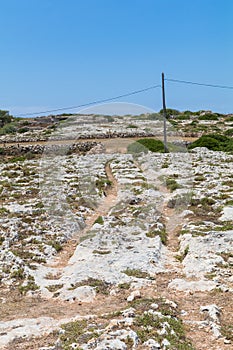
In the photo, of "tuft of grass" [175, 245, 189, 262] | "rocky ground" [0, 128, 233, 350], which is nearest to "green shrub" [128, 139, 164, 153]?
"rocky ground" [0, 128, 233, 350]

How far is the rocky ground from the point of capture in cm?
867

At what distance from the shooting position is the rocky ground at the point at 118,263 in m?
8.67

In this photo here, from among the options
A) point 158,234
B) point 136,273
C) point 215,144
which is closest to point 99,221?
point 158,234

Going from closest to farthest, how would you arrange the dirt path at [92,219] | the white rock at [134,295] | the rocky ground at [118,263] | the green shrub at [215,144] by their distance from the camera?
the rocky ground at [118,263]
the white rock at [134,295]
the dirt path at [92,219]
the green shrub at [215,144]

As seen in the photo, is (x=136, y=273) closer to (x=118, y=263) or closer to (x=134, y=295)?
(x=118, y=263)

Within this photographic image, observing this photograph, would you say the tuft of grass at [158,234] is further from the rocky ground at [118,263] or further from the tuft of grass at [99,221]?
the tuft of grass at [99,221]

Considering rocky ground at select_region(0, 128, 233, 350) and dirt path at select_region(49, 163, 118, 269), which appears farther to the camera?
dirt path at select_region(49, 163, 118, 269)

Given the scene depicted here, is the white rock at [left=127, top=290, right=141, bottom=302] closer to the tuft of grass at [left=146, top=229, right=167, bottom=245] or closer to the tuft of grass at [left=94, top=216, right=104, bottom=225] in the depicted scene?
the tuft of grass at [left=146, top=229, right=167, bottom=245]

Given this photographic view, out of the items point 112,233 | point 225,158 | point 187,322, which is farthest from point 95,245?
point 225,158

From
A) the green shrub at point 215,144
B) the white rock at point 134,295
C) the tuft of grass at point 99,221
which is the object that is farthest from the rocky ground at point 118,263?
the green shrub at point 215,144

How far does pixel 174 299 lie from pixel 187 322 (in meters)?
Answer: 1.56

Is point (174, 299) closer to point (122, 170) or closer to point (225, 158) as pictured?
point (122, 170)

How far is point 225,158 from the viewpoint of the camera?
36281 millimetres

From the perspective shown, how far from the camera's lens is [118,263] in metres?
13.7
